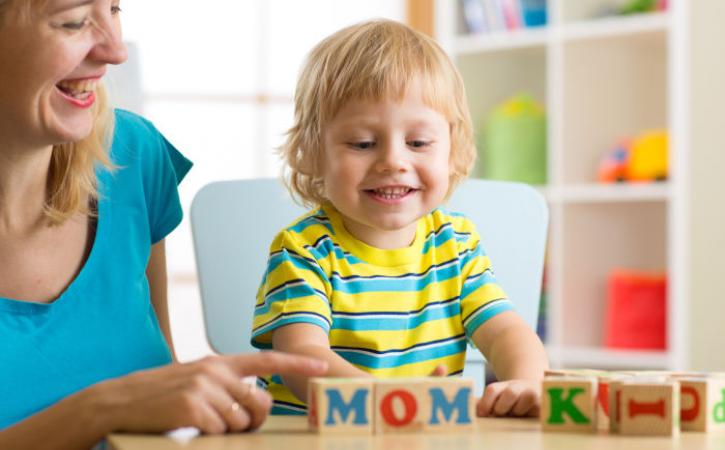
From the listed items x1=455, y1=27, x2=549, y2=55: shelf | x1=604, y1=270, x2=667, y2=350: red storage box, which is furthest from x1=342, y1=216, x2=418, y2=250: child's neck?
x1=455, y1=27, x2=549, y2=55: shelf

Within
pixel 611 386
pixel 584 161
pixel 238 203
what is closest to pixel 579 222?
pixel 584 161

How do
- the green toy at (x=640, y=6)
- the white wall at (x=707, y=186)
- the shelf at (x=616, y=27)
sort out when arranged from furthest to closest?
the green toy at (x=640, y=6) < the shelf at (x=616, y=27) < the white wall at (x=707, y=186)

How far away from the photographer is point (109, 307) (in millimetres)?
1348

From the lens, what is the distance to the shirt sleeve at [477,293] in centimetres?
133

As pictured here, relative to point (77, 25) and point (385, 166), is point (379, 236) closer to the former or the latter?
point (385, 166)

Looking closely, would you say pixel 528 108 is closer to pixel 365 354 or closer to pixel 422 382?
pixel 365 354

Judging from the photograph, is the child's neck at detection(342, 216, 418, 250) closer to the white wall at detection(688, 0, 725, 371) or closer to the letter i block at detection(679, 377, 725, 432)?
the letter i block at detection(679, 377, 725, 432)

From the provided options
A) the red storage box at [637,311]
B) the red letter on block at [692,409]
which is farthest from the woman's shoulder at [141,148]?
the red storage box at [637,311]

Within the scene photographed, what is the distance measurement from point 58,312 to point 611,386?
0.70m

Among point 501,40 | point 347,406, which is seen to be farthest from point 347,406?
A: point 501,40

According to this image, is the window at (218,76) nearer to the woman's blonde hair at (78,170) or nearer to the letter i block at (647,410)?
the woman's blonde hair at (78,170)

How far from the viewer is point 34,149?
130 centimetres

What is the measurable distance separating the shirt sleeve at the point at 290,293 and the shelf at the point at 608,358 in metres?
2.31

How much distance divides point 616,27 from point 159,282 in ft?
7.99
